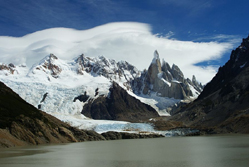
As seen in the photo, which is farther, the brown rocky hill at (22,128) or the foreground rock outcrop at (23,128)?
the foreground rock outcrop at (23,128)

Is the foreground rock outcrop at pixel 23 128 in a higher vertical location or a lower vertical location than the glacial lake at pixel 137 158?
higher

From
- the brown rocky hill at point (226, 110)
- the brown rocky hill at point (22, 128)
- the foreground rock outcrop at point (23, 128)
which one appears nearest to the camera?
the brown rocky hill at point (22, 128)

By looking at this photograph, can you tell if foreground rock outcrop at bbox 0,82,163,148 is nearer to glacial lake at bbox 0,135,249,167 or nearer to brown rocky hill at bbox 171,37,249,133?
glacial lake at bbox 0,135,249,167

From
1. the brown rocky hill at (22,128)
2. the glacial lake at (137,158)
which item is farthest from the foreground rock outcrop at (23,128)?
the glacial lake at (137,158)

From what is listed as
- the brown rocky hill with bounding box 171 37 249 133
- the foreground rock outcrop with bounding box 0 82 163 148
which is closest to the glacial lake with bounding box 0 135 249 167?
the foreground rock outcrop with bounding box 0 82 163 148

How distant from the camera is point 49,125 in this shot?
96438mm

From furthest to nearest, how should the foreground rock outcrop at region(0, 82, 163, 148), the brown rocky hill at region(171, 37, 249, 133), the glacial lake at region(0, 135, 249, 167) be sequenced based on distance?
the brown rocky hill at region(171, 37, 249, 133)
the foreground rock outcrop at region(0, 82, 163, 148)
the glacial lake at region(0, 135, 249, 167)

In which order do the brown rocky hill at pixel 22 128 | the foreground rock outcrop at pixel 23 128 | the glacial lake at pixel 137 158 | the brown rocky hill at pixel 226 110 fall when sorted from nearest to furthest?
the glacial lake at pixel 137 158 < the brown rocky hill at pixel 22 128 < the foreground rock outcrop at pixel 23 128 < the brown rocky hill at pixel 226 110

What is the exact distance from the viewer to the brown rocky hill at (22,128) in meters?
76.2

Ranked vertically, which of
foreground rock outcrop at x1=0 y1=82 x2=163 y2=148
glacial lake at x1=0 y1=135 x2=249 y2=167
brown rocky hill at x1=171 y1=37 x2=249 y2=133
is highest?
brown rocky hill at x1=171 y1=37 x2=249 y2=133

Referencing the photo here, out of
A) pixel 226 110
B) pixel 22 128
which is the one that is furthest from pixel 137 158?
pixel 226 110

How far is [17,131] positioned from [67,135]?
2543cm

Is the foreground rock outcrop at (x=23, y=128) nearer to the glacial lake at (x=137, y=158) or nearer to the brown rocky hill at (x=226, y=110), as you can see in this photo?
the glacial lake at (x=137, y=158)

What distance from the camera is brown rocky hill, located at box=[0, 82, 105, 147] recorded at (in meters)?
76.2
